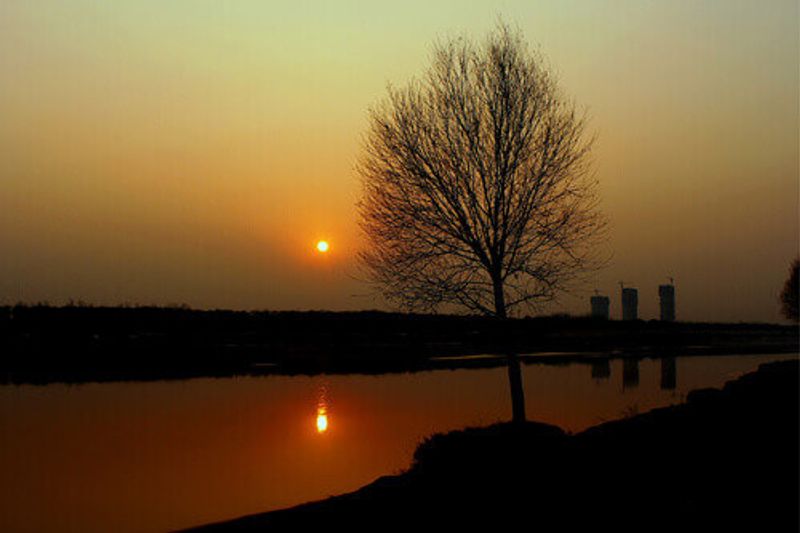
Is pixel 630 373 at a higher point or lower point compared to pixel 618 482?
higher

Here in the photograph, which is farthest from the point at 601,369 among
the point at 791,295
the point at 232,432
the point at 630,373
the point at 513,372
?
the point at 791,295

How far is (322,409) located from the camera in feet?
96.4

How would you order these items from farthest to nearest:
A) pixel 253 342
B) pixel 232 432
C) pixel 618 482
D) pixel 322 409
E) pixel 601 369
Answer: pixel 253 342 < pixel 601 369 < pixel 322 409 < pixel 232 432 < pixel 618 482

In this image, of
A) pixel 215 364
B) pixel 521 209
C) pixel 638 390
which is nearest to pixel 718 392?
pixel 521 209

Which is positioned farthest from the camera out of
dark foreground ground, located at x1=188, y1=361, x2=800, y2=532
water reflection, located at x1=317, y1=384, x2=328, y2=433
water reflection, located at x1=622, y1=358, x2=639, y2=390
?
water reflection, located at x1=622, y1=358, x2=639, y2=390

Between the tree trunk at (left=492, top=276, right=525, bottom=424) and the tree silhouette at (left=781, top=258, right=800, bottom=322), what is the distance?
9871 cm

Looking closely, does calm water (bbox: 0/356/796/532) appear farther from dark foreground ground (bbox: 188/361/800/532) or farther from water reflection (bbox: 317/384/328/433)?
dark foreground ground (bbox: 188/361/800/532)

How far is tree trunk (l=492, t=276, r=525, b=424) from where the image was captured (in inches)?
→ 1022

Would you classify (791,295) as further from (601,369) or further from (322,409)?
(322,409)

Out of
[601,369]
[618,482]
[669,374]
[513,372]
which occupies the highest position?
[513,372]

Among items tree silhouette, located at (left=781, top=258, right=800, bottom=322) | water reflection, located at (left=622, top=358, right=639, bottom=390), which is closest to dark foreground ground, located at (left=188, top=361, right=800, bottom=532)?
water reflection, located at (left=622, top=358, right=639, bottom=390)

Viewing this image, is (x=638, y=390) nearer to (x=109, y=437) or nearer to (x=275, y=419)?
(x=275, y=419)

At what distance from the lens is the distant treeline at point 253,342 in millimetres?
42969

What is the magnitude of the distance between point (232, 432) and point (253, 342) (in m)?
38.2
